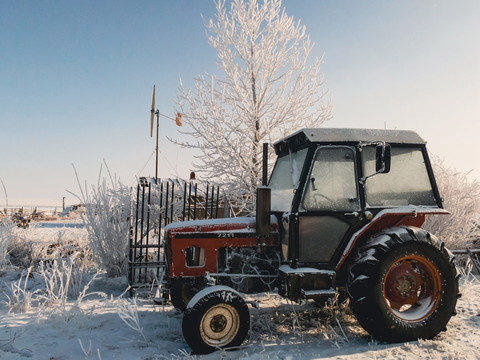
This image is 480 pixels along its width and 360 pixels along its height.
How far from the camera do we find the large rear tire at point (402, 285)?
3307mm

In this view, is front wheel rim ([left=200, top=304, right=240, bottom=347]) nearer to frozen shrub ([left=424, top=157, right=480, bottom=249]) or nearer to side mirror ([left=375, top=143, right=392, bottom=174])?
side mirror ([left=375, top=143, right=392, bottom=174])

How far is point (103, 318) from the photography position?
169 inches

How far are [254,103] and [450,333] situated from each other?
6505 millimetres

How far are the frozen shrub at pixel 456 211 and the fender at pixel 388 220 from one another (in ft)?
16.5

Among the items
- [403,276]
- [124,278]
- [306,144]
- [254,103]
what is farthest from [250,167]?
[403,276]

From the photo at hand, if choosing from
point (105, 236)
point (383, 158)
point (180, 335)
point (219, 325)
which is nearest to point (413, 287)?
point (383, 158)

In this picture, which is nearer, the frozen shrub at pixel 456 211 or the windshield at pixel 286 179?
the windshield at pixel 286 179

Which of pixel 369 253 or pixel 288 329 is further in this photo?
pixel 288 329

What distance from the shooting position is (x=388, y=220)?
373 cm

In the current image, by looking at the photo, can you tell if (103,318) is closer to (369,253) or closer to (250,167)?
(369,253)

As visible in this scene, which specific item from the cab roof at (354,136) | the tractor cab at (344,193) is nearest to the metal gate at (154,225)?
the tractor cab at (344,193)

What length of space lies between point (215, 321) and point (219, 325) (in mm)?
57

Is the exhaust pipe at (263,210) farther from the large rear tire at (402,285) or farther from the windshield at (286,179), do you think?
the large rear tire at (402,285)

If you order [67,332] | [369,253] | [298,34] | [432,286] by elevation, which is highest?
[298,34]
